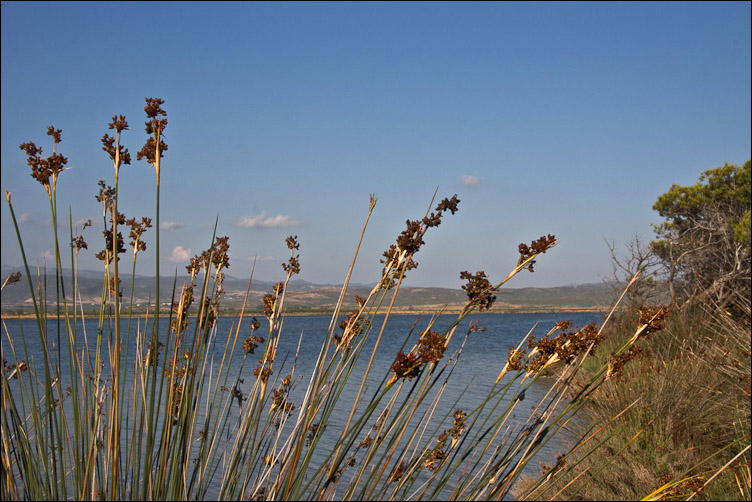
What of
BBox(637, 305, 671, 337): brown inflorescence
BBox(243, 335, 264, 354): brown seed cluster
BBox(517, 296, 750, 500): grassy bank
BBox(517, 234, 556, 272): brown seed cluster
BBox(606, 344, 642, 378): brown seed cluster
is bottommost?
BBox(517, 296, 750, 500): grassy bank

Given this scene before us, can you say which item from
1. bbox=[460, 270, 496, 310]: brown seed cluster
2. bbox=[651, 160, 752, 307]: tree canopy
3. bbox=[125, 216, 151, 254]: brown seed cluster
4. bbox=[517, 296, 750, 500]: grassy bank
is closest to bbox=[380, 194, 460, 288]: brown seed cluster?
bbox=[460, 270, 496, 310]: brown seed cluster

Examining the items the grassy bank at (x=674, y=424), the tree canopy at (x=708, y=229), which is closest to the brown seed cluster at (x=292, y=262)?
the grassy bank at (x=674, y=424)

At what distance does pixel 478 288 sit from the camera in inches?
71.4

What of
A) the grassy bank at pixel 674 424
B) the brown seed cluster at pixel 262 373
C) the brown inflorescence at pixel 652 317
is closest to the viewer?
the brown inflorescence at pixel 652 317

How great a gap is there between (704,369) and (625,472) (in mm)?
1709

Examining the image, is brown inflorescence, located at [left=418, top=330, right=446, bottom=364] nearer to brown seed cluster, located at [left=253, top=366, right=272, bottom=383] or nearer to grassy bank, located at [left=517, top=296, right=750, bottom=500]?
brown seed cluster, located at [left=253, top=366, right=272, bottom=383]

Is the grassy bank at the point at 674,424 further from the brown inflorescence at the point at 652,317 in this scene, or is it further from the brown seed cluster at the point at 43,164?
the brown seed cluster at the point at 43,164

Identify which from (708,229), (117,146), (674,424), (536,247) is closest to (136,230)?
(117,146)

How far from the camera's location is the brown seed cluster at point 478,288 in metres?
1.80

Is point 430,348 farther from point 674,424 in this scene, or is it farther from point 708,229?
point 708,229

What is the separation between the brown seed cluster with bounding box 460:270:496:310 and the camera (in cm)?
180

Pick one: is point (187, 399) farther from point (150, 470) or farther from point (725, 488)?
point (725, 488)

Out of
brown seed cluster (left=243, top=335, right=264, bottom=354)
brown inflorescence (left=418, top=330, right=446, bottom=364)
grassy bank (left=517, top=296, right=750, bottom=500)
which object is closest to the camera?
brown inflorescence (left=418, top=330, right=446, bottom=364)

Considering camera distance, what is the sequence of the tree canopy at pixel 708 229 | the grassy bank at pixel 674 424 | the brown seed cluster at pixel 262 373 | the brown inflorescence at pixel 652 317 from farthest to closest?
1. the tree canopy at pixel 708 229
2. the grassy bank at pixel 674 424
3. the brown seed cluster at pixel 262 373
4. the brown inflorescence at pixel 652 317
